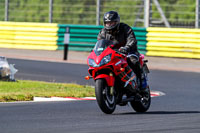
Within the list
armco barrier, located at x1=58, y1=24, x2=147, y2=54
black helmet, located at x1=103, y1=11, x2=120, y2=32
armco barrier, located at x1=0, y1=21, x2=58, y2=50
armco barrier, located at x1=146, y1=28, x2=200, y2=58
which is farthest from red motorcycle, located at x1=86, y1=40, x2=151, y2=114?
armco barrier, located at x1=0, y1=21, x2=58, y2=50

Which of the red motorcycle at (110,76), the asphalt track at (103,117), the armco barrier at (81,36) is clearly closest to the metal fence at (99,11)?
the armco barrier at (81,36)

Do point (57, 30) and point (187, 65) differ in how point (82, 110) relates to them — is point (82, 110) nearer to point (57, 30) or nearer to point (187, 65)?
point (187, 65)

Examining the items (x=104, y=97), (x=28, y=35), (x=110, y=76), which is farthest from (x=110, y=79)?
(x=28, y=35)

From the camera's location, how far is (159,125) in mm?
7758

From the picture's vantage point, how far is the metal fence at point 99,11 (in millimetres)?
21297

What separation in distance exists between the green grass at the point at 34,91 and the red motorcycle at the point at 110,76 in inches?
102

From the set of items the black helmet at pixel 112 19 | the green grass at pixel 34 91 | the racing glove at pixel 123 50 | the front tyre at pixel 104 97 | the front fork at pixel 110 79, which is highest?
the black helmet at pixel 112 19

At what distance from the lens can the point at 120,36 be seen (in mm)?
9602

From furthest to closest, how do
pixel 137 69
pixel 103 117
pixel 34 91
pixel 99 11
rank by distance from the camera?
pixel 99 11 < pixel 34 91 < pixel 137 69 < pixel 103 117

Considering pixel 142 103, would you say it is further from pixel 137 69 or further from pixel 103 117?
pixel 103 117

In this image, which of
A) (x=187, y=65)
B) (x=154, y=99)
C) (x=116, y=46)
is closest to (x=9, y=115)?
(x=116, y=46)

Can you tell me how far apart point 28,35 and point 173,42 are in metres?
6.25

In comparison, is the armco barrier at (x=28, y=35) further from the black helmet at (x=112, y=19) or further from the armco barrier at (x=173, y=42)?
the black helmet at (x=112, y=19)

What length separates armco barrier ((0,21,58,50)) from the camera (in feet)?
77.7
